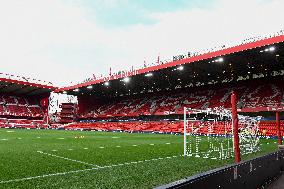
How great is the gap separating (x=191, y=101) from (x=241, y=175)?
124 feet

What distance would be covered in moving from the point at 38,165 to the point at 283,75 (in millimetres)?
34543

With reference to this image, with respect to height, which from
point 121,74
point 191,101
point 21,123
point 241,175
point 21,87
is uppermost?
point 121,74

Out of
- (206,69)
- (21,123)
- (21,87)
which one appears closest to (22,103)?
(21,87)

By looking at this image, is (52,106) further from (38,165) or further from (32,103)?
(38,165)

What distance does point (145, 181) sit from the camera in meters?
6.02

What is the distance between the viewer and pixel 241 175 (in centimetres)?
489

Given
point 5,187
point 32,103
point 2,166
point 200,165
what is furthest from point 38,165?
point 32,103

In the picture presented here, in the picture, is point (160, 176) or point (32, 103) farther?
point (32, 103)

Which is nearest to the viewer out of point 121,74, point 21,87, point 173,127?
point 173,127

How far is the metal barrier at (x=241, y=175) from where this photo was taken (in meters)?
3.22

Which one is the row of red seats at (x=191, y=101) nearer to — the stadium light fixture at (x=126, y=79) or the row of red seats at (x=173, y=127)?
the row of red seats at (x=173, y=127)

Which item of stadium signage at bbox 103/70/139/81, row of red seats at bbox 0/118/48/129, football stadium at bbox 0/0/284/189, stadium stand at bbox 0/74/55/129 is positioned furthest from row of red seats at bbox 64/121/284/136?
stadium stand at bbox 0/74/55/129

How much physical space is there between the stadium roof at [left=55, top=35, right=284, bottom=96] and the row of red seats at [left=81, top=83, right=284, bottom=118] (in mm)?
1886

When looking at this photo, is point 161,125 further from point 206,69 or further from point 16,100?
point 16,100
